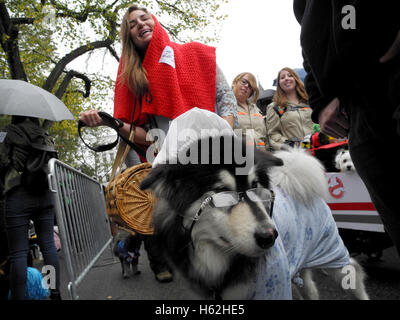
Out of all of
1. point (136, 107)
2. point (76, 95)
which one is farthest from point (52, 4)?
point (136, 107)

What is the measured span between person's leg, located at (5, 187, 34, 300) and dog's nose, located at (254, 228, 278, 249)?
2.15 metres

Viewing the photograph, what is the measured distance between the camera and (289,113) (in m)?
3.25

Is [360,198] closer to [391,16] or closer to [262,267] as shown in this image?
[262,267]

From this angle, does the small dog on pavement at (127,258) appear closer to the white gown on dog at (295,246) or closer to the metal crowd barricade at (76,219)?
the metal crowd barricade at (76,219)

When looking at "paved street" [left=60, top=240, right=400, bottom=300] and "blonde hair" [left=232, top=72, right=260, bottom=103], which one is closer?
"paved street" [left=60, top=240, right=400, bottom=300]

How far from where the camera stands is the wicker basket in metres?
1.55

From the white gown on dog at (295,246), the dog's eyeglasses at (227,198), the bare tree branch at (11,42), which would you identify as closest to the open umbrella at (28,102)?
the dog's eyeglasses at (227,198)

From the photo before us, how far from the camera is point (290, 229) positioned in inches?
56.5

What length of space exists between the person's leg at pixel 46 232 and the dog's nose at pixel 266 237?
2.12m

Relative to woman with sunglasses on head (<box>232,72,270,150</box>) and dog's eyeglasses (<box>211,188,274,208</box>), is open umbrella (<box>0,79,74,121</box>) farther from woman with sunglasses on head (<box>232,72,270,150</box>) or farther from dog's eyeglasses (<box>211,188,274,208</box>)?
dog's eyeglasses (<box>211,188,274,208</box>)

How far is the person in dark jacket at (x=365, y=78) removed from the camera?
76 centimetres

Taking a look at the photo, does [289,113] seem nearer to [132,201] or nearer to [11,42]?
[132,201]

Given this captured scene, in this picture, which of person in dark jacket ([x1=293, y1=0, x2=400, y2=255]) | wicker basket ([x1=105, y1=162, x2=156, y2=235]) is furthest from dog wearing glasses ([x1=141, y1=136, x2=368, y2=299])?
person in dark jacket ([x1=293, y1=0, x2=400, y2=255])
